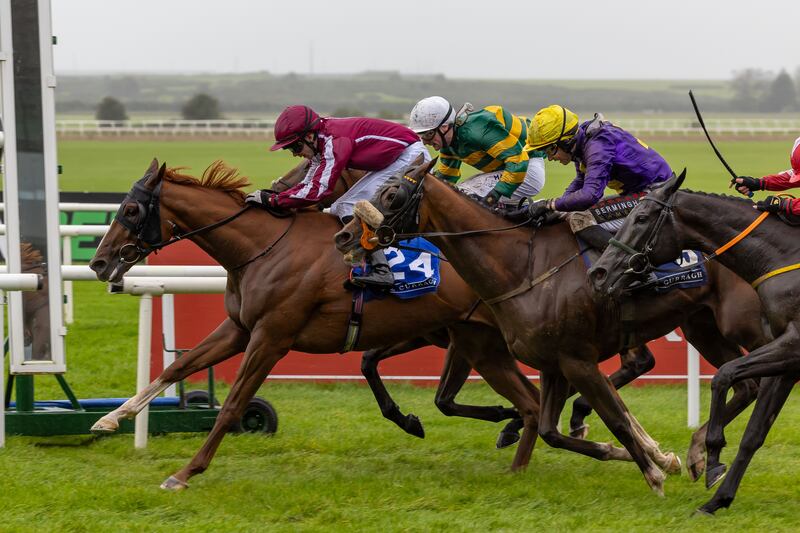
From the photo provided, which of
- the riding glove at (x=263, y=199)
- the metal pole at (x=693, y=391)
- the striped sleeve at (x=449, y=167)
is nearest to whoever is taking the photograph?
the riding glove at (x=263, y=199)

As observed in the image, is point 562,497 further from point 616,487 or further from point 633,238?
point 633,238

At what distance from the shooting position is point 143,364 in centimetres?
595

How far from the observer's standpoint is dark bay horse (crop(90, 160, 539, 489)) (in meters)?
5.50

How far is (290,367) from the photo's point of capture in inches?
308

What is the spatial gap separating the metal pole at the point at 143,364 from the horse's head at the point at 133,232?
0.47 meters

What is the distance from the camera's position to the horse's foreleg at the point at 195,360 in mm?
5559

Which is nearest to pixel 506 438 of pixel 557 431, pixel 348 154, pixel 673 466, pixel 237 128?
pixel 557 431

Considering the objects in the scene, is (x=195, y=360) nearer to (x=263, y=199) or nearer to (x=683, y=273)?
(x=263, y=199)

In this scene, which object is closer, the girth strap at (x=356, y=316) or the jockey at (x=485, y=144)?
the girth strap at (x=356, y=316)

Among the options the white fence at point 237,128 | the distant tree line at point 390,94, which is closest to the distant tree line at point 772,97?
the distant tree line at point 390,94

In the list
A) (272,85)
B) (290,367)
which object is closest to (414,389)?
(290,367)

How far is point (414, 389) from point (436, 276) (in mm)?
2267

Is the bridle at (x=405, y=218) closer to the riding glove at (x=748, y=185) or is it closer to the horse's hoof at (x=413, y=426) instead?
the riding glove at (x=748, y=185)

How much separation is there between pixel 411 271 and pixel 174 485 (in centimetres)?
147
